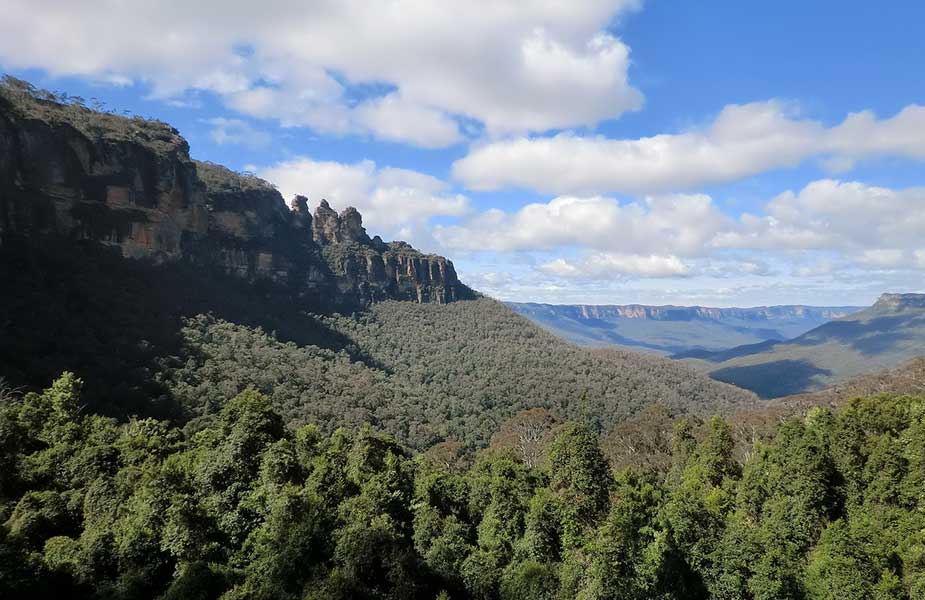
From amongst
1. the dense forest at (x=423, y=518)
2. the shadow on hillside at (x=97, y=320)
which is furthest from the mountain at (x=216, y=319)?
the dense forest at (x=423, y=518)

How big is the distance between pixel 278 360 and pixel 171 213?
35.1 metres

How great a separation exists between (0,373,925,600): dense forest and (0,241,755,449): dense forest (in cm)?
1682

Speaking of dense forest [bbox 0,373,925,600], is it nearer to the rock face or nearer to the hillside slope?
the hillside slope

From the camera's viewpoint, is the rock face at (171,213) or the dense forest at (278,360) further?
the rock face at (171,213)

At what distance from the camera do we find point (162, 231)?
7519 cm

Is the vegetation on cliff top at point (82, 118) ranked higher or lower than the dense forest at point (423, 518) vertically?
higher

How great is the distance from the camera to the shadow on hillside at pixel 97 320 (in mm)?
39625

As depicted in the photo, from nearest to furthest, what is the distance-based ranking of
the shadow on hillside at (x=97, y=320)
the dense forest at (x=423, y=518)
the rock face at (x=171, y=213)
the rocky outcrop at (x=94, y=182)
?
the dense forest at (x=423, y=518)
the shadow on hillside at (x=97, y=320)
the rocky outcrop at (x=94, y=182)
the rock face at (x=171, y=213)

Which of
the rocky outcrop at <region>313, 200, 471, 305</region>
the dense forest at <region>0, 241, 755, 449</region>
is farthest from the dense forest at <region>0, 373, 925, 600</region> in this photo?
the rocky outcrop at <region>313, 200, 471, 305</region>

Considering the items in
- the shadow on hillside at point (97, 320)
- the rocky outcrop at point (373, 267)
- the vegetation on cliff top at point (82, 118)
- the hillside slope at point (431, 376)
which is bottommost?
the hillside slope at point (431, 376)

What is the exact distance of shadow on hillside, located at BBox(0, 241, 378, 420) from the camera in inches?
1560

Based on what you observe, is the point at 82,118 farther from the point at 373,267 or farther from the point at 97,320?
the point at 373,267

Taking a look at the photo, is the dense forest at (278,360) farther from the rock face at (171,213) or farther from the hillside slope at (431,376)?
the rock face at (171,213)

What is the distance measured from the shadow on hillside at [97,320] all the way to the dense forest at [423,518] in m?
14.0
